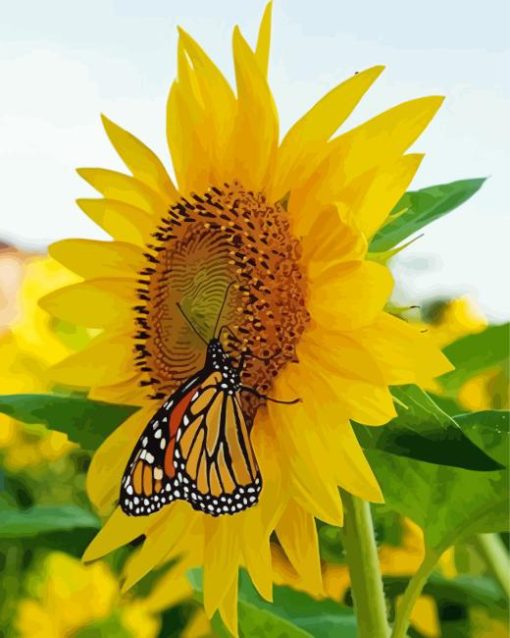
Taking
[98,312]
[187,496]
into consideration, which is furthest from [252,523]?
[98,312]

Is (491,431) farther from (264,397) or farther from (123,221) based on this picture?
(123,221)

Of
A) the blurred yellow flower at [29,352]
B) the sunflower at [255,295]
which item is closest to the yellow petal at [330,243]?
the sunflower at [255,295]

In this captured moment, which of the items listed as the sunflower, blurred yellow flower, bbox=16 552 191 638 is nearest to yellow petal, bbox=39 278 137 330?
the sunflower

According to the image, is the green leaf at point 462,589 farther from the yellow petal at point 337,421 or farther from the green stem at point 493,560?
the yellow petal at point 337,421

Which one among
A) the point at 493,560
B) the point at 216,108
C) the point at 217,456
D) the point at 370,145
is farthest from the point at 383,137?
the point at 493,560

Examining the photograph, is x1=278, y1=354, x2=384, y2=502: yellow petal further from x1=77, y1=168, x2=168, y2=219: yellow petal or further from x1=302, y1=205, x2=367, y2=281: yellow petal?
x1=77, y1=168, x2=168, y2=219: yellow petal

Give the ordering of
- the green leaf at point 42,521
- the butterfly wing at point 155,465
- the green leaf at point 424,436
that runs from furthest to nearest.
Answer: the green leaf at point 42,521 < the butterfly wing at point 155,465 < the green leaf at point 424,436

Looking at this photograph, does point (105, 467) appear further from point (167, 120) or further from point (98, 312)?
point (167, 120)
